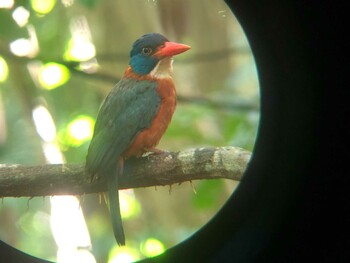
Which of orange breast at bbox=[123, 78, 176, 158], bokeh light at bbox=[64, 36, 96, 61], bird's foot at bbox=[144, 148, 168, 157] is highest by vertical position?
bokeh light at bbox=[64, 36, 96, 61]

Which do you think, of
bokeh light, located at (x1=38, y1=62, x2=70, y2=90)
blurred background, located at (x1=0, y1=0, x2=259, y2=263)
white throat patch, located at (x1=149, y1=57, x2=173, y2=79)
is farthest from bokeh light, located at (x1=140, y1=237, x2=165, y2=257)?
bokeh light, located at (x1=38, y1=62, x2=70, y2=90)

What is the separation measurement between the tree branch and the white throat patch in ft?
1.03

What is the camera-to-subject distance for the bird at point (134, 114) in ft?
8.85

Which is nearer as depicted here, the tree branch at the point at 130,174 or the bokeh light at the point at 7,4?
the tree branch at the point at 130,174

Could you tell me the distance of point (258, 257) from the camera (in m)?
2.28

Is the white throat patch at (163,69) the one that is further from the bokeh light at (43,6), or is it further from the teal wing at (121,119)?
the bokeh light at (43,6)

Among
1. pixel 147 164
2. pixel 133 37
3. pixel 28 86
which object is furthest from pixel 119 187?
pixel 28 86

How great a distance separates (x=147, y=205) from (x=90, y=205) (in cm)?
65

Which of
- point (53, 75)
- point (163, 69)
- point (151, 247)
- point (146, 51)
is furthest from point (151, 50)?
point (53, 75)

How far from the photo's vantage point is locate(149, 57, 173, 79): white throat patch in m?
2.80

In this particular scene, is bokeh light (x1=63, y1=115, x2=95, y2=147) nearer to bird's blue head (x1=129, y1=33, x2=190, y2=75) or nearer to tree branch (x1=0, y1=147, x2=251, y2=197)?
tree branch (x1=0, y1=147, x2=251, y2=197)

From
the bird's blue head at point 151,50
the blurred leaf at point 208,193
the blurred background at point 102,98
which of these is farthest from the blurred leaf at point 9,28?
the blurred leaf at point 208,193

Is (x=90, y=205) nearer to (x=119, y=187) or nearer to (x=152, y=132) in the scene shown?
(x=119, y=187)

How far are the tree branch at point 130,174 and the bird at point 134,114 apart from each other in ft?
0.16
